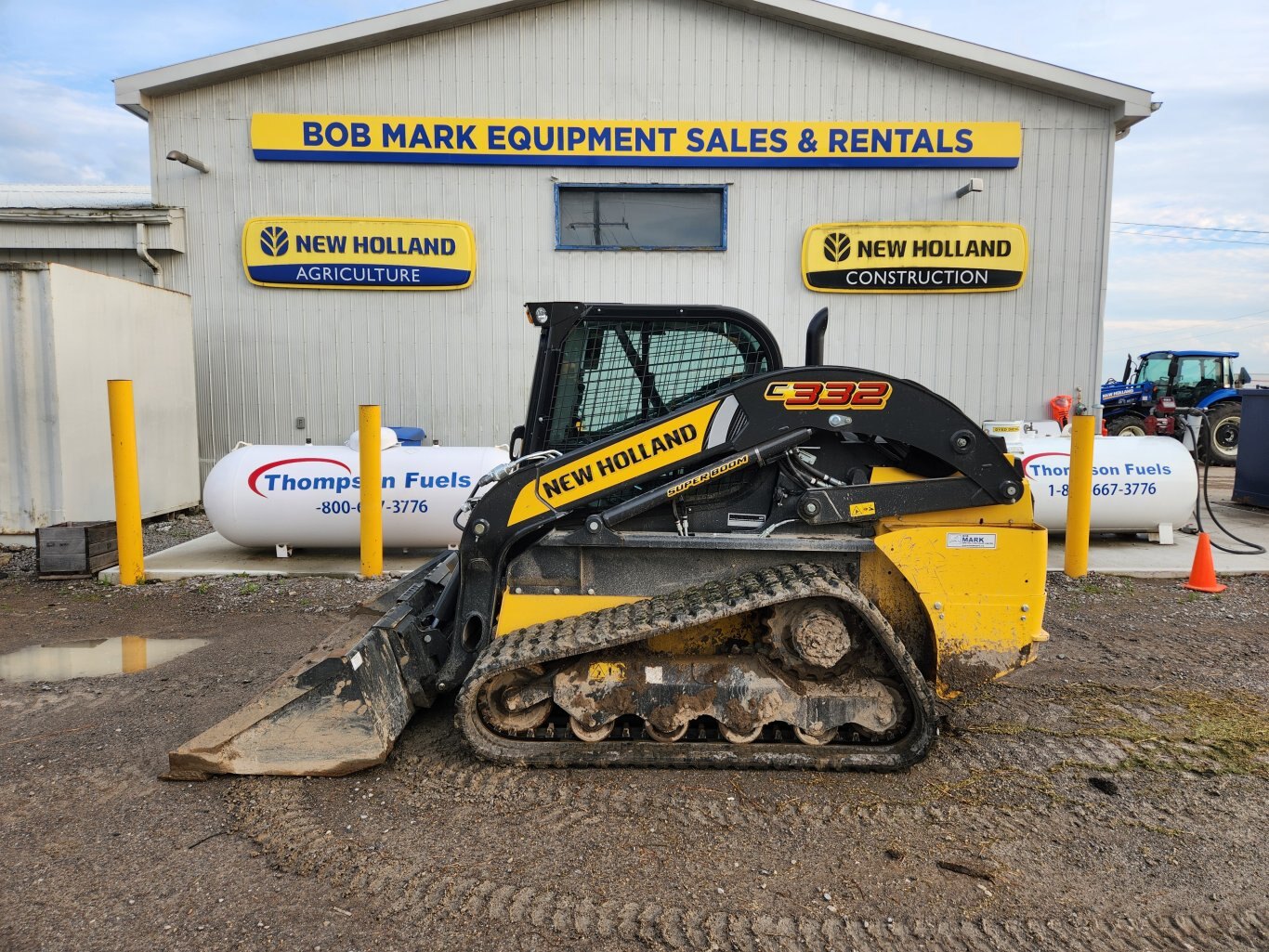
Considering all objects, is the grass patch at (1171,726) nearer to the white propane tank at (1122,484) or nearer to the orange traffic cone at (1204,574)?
the orange traffic cone at (1204,574)

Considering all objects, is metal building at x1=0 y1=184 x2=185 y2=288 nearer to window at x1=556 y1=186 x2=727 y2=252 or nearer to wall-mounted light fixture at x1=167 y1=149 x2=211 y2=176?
wall-mounted light fixture at x1=167 y1=149 x2=211 y2=176

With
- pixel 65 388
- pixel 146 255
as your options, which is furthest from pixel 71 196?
pixel 65 388

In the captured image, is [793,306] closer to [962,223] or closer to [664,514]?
[962,223]

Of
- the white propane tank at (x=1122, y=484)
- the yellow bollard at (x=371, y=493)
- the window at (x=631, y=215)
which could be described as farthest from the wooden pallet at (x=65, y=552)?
the white propane tank at (x=1122, y=484)

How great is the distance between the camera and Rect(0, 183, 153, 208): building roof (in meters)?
14.7

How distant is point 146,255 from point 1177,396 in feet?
70.7

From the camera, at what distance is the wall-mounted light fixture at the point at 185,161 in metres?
Result: 11.3

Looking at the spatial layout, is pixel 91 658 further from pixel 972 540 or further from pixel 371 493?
pixel 972 540

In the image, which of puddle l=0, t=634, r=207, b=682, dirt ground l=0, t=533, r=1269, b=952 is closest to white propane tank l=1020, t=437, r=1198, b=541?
dirt ground l=0, t=533, r=1269, b=952

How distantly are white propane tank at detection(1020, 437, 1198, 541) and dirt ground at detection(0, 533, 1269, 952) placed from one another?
14.4 feet

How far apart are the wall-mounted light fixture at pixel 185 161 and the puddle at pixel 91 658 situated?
7341 mm

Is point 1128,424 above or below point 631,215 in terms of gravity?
below

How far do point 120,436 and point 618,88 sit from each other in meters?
7.60

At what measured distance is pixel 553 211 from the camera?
11906 mm
